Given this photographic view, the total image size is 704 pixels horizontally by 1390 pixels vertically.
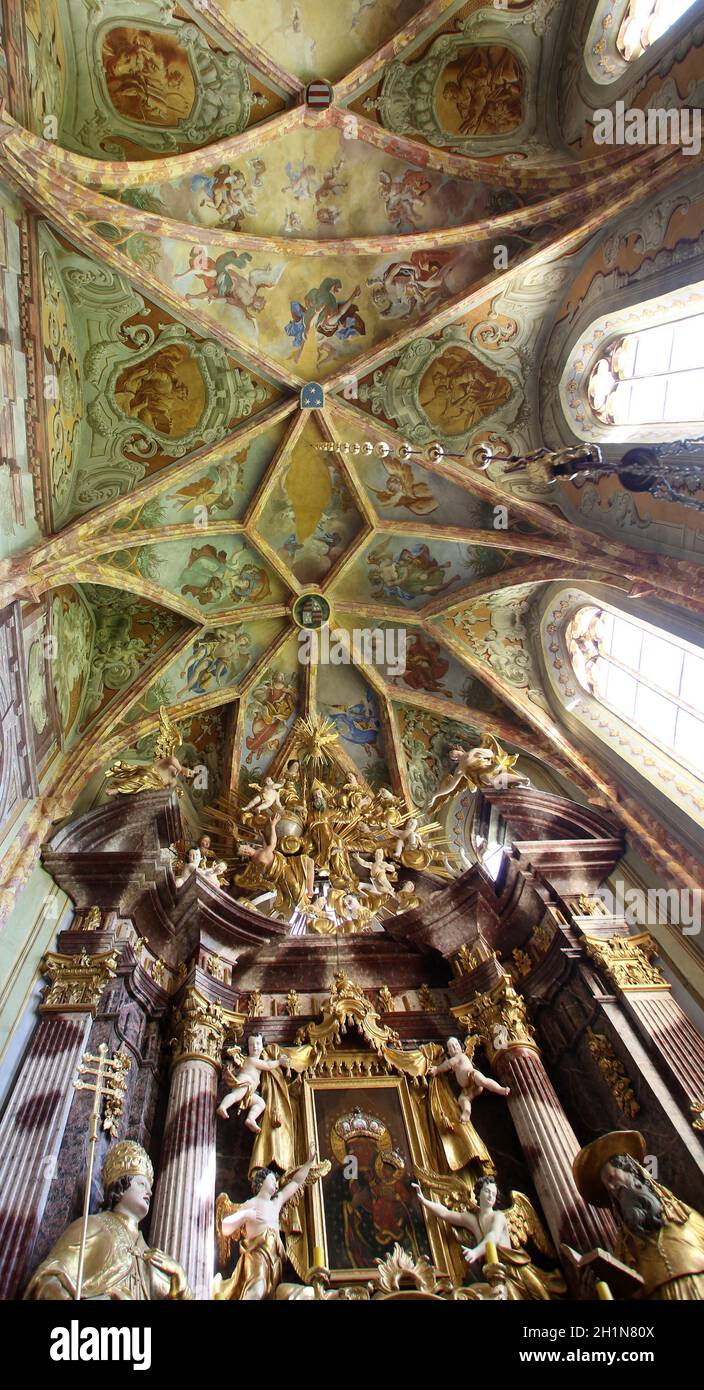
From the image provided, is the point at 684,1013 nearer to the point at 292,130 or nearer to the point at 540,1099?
A: the point at 540,1099

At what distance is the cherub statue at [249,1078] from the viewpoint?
25.9 ft

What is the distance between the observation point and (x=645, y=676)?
10.7 meters

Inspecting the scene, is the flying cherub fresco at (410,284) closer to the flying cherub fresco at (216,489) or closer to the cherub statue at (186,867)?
the flying cherub fresco at (216,489)

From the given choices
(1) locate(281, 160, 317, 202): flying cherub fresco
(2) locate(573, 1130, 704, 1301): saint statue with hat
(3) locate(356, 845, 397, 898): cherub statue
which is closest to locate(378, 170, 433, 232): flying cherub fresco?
(1) locate(281, 160, 317, 202): flying cherub fresco

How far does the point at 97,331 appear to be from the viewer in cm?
1144

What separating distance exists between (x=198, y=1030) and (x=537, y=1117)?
12.2 feet

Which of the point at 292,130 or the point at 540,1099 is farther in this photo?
the point at 292,130

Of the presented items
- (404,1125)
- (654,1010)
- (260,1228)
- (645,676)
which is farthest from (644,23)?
(260,1228)

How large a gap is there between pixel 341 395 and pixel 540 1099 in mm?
11012

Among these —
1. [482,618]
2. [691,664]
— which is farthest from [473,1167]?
[482,618]

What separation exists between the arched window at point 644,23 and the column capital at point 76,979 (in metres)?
12.4

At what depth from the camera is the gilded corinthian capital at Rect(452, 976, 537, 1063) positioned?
27.9 feet

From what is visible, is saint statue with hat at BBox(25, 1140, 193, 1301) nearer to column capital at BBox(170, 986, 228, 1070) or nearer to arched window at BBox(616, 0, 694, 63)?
column capital at BBox(170, 986, 228, 1070)

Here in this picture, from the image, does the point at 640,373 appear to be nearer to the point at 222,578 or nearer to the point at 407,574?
the point at 407,574
